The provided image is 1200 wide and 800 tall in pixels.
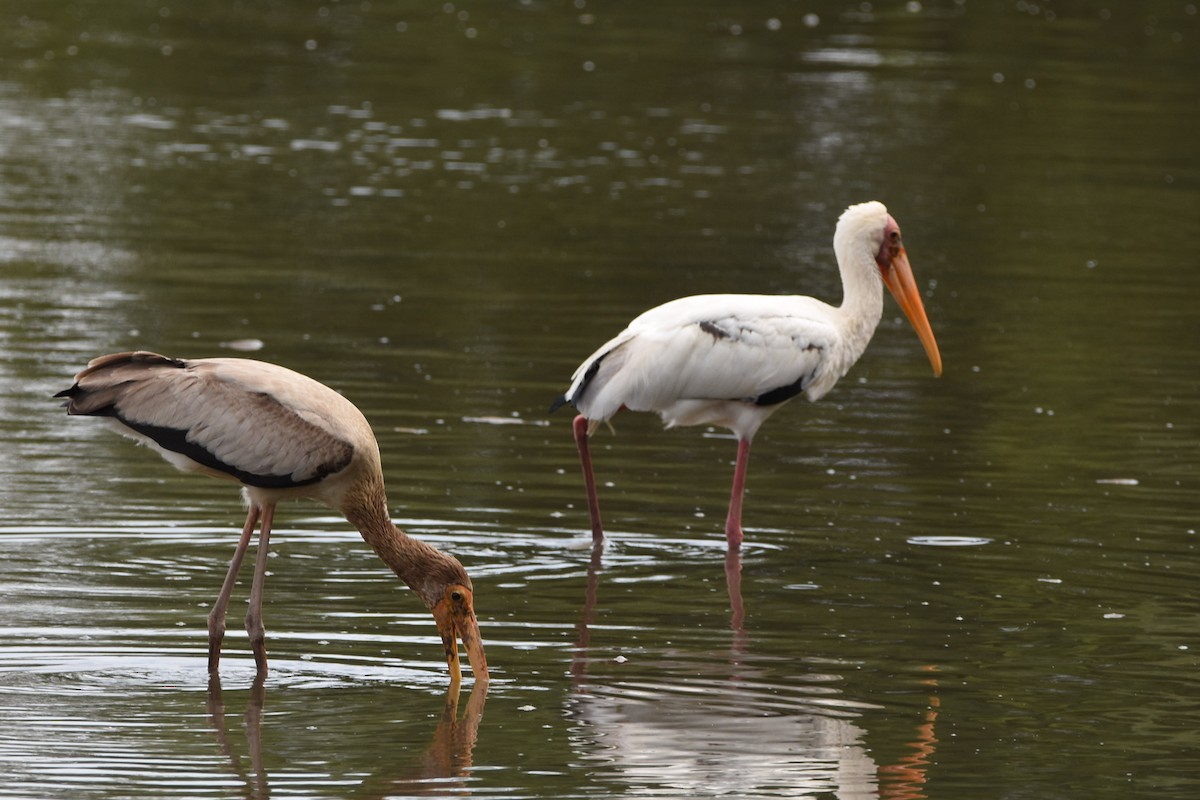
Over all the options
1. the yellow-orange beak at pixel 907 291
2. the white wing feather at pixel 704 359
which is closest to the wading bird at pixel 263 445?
the white wing feather at pixel 704 359

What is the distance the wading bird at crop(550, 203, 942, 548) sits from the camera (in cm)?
Result: 1020

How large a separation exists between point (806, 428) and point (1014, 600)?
127 inches

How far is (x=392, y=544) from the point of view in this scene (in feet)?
25.8

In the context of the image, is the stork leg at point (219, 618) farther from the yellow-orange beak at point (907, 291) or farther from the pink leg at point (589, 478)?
the yellow-orange beak at point (907, 291)

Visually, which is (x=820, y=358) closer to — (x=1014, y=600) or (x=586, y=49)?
(x=1014, y=600)

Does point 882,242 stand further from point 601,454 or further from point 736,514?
point 736,514

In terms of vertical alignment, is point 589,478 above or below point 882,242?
below

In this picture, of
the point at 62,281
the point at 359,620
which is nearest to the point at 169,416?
the point at 359,620

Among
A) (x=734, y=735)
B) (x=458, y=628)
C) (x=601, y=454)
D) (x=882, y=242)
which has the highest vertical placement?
(x=882, y=242)

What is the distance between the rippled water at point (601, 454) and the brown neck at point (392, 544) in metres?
0.30

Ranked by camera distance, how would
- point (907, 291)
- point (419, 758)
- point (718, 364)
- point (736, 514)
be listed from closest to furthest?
point (419, 758)
point (736, 514)
point (718, 364)
point (907, 291)

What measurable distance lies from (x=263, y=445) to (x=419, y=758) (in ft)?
4.43

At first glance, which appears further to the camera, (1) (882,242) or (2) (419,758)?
(1) (882,242)

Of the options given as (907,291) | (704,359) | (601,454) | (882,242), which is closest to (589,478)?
(704,359)
